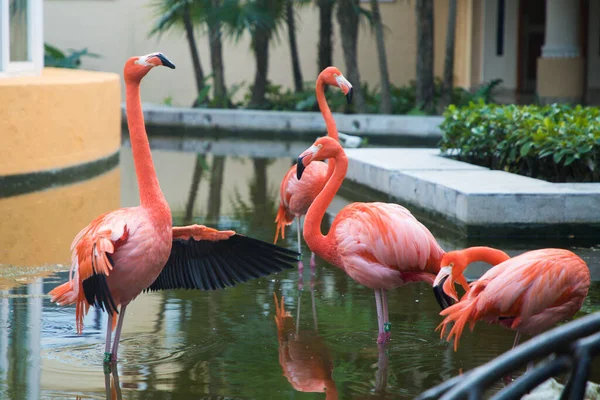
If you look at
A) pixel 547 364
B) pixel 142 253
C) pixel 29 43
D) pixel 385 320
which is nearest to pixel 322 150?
pixel 385 320

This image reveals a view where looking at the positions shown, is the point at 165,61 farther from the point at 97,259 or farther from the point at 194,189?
the point at 194,189

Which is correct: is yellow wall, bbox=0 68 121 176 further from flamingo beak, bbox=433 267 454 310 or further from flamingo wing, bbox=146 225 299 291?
flamingo beak, bbox=433 267 454 310

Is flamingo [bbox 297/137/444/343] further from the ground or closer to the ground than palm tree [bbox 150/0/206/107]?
closer to the ground

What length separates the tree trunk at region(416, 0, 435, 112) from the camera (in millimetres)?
17453

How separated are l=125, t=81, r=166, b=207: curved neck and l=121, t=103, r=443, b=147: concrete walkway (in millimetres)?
12201

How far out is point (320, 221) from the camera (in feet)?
17.1

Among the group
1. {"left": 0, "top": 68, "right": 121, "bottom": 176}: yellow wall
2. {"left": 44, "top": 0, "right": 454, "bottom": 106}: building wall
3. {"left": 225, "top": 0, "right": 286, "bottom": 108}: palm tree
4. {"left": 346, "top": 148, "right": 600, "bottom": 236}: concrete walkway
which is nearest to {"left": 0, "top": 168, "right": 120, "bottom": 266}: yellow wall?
{"left": 0, "top": 68, "right": 121, "bottom": 176}: yellow wall

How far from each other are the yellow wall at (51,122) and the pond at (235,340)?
2250mm

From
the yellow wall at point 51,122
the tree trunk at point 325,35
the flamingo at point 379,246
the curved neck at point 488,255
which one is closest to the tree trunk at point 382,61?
the tree trunk at point 325,35

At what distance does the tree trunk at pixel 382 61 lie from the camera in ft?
57.2

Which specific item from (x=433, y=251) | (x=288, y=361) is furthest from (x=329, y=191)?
(x=288, y=361)

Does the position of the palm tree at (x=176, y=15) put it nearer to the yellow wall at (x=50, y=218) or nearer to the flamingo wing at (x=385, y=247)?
the yellow wall at (x=50, y=218)

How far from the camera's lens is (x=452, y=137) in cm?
1074

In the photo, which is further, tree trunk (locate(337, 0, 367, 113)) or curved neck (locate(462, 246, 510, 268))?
tree trunk (locate(337, 0, 367, 113))
